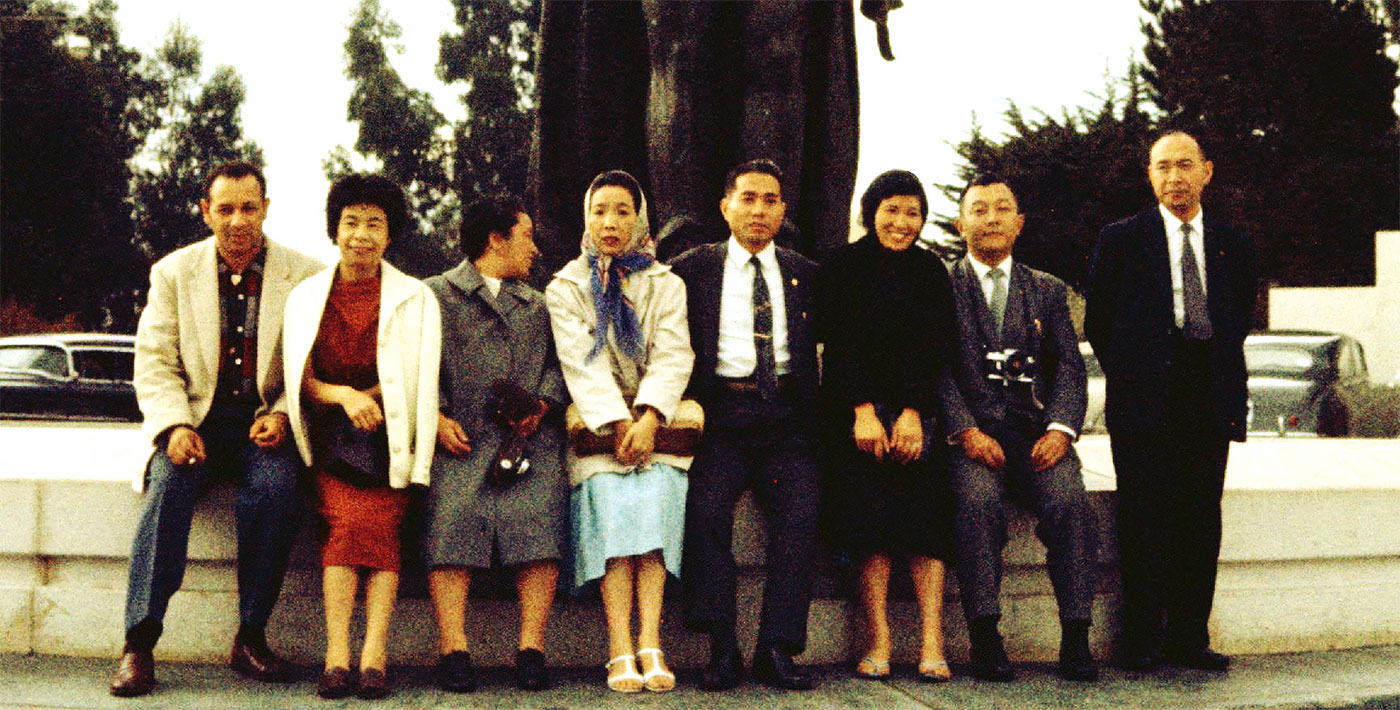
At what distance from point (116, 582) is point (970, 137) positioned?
27938 mm

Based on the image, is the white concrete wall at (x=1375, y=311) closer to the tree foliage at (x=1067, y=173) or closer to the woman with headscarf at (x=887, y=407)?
the tree foliage at (x=1067, y=173)

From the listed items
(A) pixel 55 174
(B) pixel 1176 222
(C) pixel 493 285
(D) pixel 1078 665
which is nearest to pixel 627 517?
(C) pixel 493 285

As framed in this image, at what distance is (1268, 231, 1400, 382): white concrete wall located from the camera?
23406 millimetres

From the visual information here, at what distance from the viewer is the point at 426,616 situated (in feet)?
14.1

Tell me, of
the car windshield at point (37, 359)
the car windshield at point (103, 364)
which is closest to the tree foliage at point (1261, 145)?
the car windshield at point (103, 364)

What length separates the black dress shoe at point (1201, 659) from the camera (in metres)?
4.44

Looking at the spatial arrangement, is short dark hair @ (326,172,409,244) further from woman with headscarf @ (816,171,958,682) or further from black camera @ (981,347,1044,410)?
black camera @ (981,347,1044,410)

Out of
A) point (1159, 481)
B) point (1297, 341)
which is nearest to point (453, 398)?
point (1159, 481)

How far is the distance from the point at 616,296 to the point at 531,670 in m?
1.17

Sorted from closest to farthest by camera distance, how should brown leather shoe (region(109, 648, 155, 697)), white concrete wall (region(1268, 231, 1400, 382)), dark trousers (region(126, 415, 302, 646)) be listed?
brown leather shoe (region(109, 648, 155, 697))
dark trousers (region(126, 415, 302, 646))
white concrete wall (region(1268, 231, 1400, 382))

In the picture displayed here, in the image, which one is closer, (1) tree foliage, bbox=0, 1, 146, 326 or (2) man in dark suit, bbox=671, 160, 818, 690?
(2) man in dark suit, bbox=671, 160, 818, 690

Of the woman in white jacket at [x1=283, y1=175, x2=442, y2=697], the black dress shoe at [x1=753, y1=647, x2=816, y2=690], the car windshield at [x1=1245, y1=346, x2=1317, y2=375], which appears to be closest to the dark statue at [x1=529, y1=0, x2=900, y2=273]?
the woman in white jacket at [x1=283, y1=175, x2=442, y2=697]

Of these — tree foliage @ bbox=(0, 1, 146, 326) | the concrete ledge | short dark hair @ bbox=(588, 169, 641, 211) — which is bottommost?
the concrete ledge

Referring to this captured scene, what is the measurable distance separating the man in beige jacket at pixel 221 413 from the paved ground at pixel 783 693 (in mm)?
160
